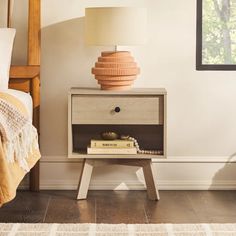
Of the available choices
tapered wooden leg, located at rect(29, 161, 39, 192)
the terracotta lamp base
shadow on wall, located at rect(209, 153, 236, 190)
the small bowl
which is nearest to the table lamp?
the terracotta lamp base

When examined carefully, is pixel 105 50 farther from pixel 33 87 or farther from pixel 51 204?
pixel 51 204

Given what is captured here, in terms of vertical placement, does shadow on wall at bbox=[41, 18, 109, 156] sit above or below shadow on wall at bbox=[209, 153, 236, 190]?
above

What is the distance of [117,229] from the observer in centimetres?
334

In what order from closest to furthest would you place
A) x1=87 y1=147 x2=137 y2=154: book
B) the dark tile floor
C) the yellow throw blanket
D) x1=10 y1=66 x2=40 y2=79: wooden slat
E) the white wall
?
the yellow throw blanket < the dark tile floor < x1=87 y1=147 x2=137 y2=154: book < x1=10 y1=66 x2=40 y2=79: wooden slat < the white wall

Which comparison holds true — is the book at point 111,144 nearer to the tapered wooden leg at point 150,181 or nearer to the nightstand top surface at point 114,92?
the tapered wooden leg at point 150,181

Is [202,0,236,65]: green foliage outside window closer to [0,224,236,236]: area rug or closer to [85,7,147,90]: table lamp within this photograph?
[85,7,147,90]: table lamp

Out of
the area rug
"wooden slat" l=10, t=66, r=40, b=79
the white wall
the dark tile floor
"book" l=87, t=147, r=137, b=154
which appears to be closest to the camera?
the area rug

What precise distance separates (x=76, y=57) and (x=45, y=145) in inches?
23.8

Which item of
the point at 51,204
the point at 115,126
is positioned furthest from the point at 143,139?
the point at 51,204

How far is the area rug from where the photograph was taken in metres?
3.27

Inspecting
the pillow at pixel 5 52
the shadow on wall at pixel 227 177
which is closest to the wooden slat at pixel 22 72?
the pillow at pixel 5 52

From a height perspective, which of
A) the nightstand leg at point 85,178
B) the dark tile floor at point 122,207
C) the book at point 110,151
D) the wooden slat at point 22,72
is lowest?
the dark tile floor at point 122,207

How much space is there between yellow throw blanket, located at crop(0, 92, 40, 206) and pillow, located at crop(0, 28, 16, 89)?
1.29ft

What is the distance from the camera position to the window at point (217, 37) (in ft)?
13.9
